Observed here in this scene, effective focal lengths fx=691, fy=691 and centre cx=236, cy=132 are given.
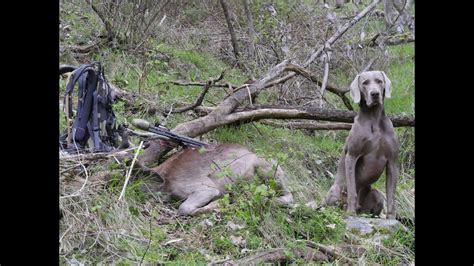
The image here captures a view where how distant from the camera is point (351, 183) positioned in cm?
546

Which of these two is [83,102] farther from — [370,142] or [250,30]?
[250,30]

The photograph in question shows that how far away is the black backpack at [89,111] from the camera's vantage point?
5.25 metres

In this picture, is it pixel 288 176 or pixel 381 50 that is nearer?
pixel 288 176

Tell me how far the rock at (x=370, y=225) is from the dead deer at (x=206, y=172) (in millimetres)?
493

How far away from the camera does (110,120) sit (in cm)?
546

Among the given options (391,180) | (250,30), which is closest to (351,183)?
(391,180)

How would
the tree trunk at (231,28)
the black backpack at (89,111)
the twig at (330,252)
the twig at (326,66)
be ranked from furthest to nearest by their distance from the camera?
the tree trunk at (231,28)
the twig at (326,66)
the black backpack at (89,111)
the twig at (330,252)

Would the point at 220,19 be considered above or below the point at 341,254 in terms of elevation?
above

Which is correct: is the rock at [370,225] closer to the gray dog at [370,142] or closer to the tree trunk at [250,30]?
the gray dog at [370,142]

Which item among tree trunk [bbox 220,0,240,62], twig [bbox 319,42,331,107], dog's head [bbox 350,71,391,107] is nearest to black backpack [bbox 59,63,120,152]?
dog's head [bbox 350,71,391,107]

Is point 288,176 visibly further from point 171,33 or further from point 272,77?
point 171,33

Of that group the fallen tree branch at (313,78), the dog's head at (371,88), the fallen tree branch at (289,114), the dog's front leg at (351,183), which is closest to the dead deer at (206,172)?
the dog's front leg at (351,183)
